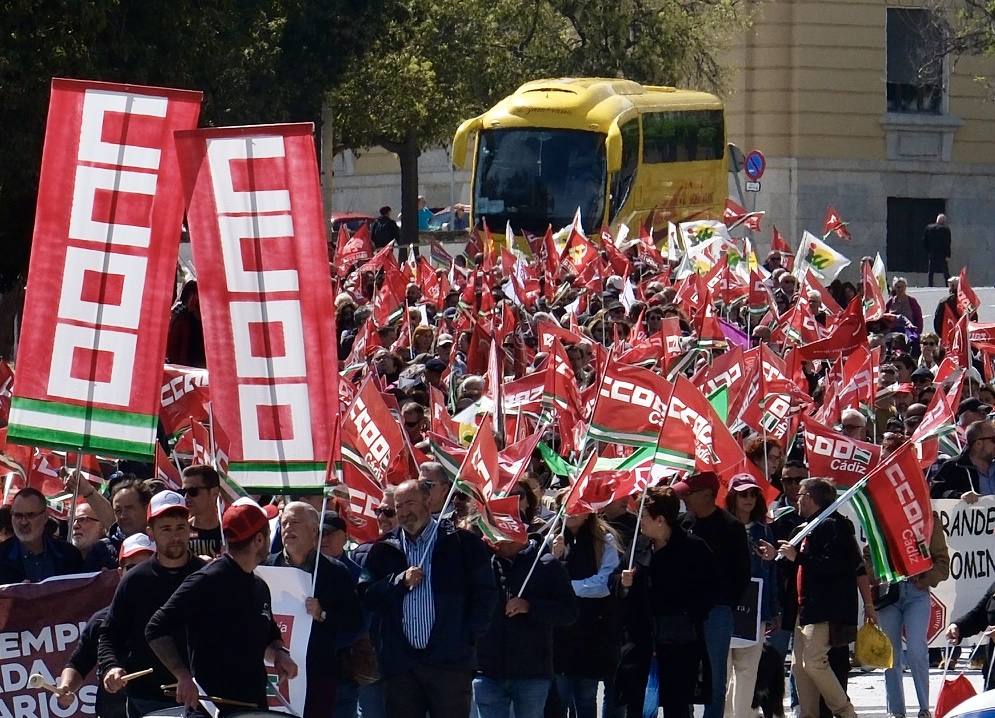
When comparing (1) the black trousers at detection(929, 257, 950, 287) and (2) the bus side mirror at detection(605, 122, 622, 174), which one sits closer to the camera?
(2) the bus side mirror at detection(605, 122, 622, 174)

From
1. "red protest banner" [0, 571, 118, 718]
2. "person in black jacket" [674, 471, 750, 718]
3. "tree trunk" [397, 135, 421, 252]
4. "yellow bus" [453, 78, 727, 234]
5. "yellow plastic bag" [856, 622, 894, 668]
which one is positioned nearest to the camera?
"red protest banner" [0, 571, 118, 718]

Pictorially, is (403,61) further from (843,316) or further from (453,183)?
(843,316)

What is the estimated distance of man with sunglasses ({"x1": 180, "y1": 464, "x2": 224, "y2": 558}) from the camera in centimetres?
918

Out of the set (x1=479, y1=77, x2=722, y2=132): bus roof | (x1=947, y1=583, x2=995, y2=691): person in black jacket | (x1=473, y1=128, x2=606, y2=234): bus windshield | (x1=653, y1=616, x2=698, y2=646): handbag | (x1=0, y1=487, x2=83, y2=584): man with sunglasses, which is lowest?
(x1=653, y1=616, x2=698, y2=646): handbag

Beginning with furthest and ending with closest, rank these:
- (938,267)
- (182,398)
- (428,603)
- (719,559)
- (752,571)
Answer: (938,267) → (182,398) → (752,571) → (719,559) → (428,603)

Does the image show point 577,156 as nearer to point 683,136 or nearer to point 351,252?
point 683,136

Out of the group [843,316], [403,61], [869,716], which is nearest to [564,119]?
[403,61]

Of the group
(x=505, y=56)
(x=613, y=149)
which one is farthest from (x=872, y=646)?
(x=505, y=56)

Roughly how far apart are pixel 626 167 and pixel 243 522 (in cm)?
3100

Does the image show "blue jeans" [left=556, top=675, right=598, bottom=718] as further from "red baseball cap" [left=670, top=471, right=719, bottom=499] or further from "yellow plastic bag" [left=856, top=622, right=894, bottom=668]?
"yellow plastic bag" [left=856, top=622, right=894, bottom=668]

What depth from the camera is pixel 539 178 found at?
38.2 meters

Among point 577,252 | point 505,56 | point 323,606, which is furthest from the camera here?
point 505,56

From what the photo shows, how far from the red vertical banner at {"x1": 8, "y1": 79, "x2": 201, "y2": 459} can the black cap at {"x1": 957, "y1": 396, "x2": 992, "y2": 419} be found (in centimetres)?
703

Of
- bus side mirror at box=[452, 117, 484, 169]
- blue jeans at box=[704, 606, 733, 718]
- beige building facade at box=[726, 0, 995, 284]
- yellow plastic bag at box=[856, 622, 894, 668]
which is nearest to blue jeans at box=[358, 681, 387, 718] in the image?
blue jeans at box=[704, 606, 733, 718]
